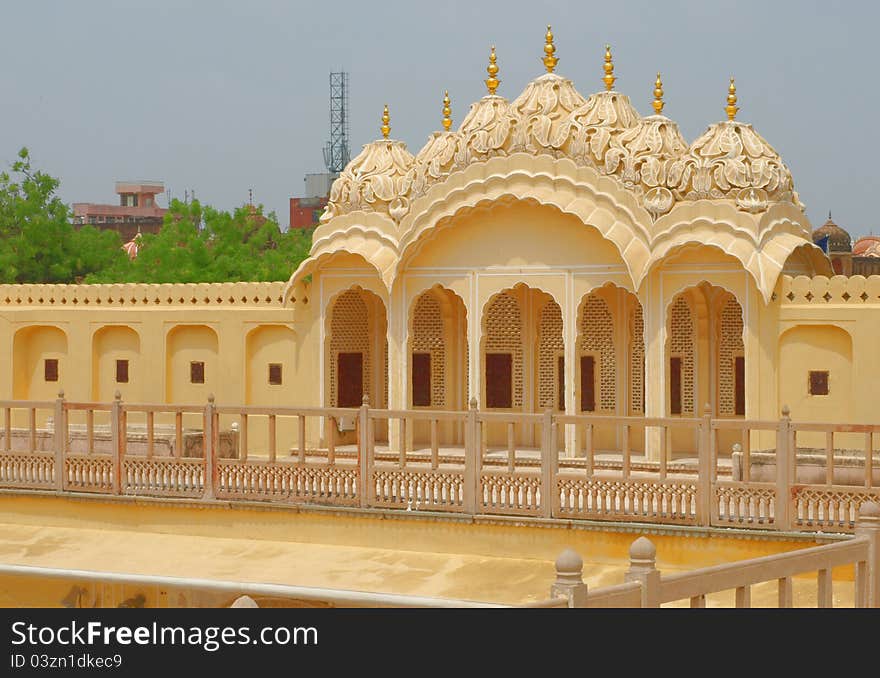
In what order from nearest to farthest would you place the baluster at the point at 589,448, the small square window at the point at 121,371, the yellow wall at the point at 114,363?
the baluster at the point at 589,448 → the yellow wall at the point at 114,363 → the small square window at the point at 121,371

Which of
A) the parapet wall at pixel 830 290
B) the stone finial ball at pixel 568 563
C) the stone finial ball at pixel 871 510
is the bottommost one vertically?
the stone finial ball at pixel 568 563

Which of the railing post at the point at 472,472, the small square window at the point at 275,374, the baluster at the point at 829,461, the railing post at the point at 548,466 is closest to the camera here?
the baluster at the point at 829,461

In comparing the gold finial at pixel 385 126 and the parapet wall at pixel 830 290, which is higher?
the gold finial at pixel 385 126

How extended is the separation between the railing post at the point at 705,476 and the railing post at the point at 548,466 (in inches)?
63.9

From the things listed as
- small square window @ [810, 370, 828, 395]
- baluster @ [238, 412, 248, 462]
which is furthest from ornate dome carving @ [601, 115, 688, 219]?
baluster @ [238, 412, 248, 462]

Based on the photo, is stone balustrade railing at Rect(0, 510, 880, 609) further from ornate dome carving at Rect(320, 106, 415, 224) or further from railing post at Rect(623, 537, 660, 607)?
ornate dome carving at Rect(320, 106, 415, 224)

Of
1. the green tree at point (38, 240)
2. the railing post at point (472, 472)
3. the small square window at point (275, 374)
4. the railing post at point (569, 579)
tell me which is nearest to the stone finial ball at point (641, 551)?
the railing post at point (569, 579)

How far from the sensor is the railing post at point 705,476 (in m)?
15.7

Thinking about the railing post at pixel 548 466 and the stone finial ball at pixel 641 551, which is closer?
the stone finial ball at pixel 641 551

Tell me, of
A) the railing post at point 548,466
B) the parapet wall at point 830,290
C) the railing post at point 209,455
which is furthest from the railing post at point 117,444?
the parapet wall at point 830,290

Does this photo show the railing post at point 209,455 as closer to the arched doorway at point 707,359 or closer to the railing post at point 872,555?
the arched doorway at point 707,359

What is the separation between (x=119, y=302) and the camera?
2280 cm

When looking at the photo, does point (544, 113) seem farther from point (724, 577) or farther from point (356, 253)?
point (724, 577)
